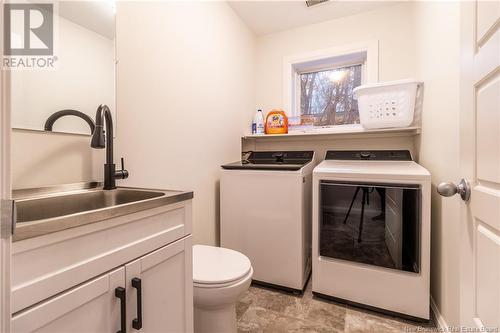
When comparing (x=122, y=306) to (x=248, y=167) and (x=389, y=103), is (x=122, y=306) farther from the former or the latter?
(x=389, y=103)

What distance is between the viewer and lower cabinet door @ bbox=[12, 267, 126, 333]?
1.81ft

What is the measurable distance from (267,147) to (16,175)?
2164 mm

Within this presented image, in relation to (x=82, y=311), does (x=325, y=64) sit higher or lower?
higher

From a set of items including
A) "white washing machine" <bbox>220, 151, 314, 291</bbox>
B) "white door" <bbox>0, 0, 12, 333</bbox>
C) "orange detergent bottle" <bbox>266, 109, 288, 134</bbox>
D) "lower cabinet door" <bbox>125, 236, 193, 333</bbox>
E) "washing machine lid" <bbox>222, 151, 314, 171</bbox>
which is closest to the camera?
"white door" <bbox>0, 0, 12, 333</bbox>

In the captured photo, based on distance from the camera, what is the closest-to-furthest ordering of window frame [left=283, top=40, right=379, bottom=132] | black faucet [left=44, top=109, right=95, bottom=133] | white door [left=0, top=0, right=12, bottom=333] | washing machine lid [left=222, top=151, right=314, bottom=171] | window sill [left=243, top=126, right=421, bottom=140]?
1. white door [left=0, top=0, right=12, bottom=333]
2. black faucet [left=44, top=109, right=95, bottom=133]
3. window sill [left=243, top=126, right=421, bottom=140]
4. washing machine lid [left=222, top=151, right=314, bottom=171]
5. window frame [left=283, top=40, right=379, bottom=132]

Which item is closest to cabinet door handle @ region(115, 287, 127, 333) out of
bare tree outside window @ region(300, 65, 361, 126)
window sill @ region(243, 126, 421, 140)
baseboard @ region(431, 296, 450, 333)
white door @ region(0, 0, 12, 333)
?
white door @ region(0, 0, 12, 333)

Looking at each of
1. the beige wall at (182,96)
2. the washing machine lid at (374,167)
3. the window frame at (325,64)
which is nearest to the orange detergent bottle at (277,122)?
the window frame at (325,64)

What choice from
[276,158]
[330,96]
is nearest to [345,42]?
[330,96]

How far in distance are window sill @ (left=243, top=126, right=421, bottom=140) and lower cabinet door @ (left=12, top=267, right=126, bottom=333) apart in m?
1.99

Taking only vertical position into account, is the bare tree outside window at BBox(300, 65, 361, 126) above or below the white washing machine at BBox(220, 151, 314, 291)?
above

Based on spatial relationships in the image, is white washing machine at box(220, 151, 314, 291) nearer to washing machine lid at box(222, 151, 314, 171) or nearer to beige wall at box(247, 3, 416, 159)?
washing machine lid at box(222, 151, 314, 171)

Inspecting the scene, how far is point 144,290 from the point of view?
0.82m

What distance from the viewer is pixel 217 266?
1352mm

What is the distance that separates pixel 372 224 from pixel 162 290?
1467mm
